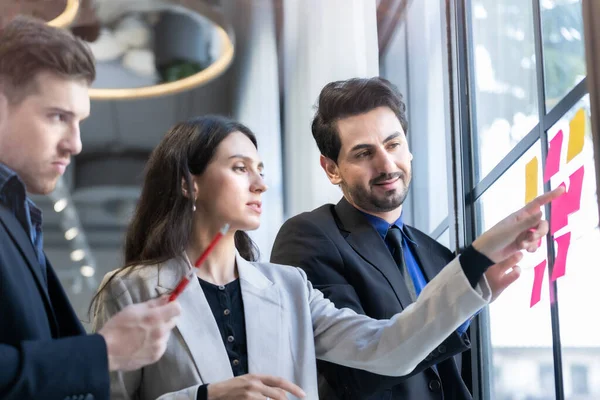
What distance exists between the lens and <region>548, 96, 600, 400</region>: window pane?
170cm

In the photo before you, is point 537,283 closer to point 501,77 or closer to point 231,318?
point 501,77

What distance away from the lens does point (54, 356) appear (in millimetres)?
1248

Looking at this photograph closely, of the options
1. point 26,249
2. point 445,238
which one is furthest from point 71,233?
point 26,249

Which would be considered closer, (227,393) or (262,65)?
(227,393)

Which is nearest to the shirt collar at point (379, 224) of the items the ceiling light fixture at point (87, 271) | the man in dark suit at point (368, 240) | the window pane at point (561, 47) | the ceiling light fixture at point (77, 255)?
the man in dark suit at point (368, 240)

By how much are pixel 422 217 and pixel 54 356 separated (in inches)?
84.6

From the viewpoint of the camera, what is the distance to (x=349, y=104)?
227 cm

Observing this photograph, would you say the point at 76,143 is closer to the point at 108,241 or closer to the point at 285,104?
the point at 285,104

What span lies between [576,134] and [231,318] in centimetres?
82

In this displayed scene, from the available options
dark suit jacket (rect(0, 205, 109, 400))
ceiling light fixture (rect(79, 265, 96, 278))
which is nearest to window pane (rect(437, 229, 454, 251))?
dark suit jacket (rect(0, 205, 109, 400))

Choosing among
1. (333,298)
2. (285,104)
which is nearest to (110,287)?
(333,298)

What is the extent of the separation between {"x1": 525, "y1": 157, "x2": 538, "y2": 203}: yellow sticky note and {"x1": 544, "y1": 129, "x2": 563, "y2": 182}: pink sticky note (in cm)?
8

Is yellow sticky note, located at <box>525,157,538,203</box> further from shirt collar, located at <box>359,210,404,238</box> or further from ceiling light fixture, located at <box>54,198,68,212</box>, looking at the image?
ceiling light fixture, located at <box>54,198,68,212</box>

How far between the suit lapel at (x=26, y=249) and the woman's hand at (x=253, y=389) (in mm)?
374
